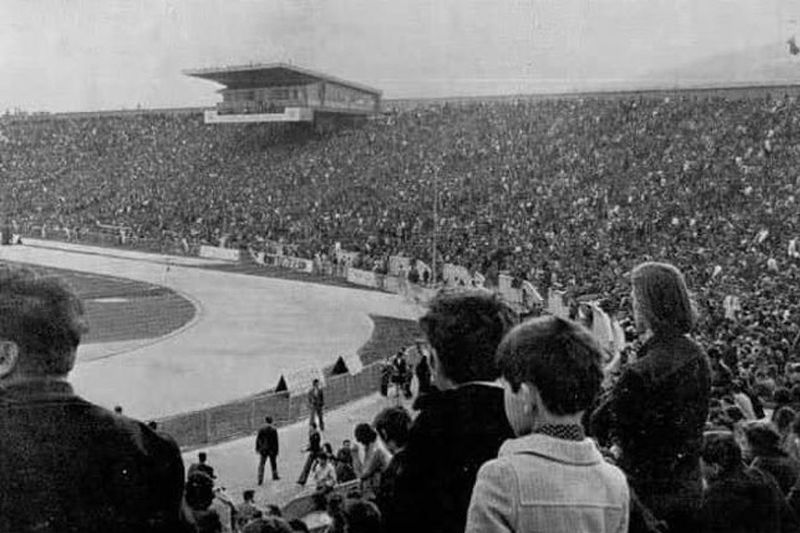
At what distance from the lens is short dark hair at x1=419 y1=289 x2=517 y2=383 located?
3406 mm

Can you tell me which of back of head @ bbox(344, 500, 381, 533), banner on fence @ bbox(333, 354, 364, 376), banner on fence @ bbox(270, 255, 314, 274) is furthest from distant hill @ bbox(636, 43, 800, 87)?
back of head @ bbox(344, 500, 381, 533)

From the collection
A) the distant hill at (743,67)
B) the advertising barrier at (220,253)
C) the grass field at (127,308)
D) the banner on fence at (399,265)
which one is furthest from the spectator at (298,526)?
the distant hill at (743,67)

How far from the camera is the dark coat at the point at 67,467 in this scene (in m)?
2.69

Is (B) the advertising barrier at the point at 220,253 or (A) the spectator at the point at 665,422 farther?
(B) the advertising barrier at the point at 220,253

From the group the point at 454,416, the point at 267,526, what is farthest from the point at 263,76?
the point at 454,416

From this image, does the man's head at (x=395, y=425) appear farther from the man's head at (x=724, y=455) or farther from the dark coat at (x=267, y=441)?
the dark coat at (x=267, y=441)

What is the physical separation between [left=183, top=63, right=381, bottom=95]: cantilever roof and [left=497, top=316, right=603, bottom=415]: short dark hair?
60.5 meters

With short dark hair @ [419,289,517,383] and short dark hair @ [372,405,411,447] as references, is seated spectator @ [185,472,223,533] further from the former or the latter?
short dark hair @ [419,289,517,383]

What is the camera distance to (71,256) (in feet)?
158

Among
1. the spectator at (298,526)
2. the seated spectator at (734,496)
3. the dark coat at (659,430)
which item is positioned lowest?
the spectator at (298,526)

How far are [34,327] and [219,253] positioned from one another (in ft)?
153

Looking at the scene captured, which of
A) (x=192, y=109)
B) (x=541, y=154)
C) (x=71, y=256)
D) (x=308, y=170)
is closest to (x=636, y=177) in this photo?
(x=541, y=154)

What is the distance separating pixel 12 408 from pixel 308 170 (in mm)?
53380

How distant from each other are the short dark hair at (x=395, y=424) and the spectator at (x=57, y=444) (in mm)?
1993
